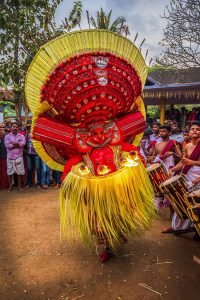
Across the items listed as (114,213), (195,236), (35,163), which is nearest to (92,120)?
(114,213)

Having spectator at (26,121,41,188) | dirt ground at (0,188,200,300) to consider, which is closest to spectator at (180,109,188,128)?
spectator at (26,121,41,188)

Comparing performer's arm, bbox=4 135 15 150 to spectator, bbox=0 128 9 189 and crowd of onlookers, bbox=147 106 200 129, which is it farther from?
crowd of onlookers, bbox=147 106 200 129

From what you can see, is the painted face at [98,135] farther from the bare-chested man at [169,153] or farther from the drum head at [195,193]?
the bare-chested man at [169,153]

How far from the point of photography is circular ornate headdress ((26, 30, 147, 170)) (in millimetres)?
2537

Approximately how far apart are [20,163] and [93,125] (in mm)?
4609

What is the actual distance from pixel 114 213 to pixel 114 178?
1.18 feet

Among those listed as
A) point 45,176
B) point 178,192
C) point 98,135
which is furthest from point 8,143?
point 178,192

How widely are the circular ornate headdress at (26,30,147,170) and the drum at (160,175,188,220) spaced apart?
1098 mm

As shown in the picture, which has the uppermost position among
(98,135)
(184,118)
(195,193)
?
(184,118)

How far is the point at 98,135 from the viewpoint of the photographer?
9.62 feet

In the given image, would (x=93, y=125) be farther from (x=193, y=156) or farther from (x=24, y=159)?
(x=24, y=159)

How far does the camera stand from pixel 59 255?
338 centimetres

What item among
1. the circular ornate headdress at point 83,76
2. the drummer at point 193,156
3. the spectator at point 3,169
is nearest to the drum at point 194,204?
the drummer at point 193,156

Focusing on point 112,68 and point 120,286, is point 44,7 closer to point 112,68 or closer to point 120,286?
point 112,68
